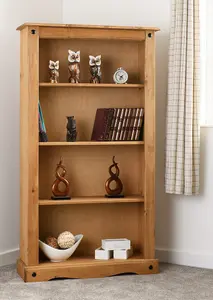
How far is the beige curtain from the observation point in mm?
4039

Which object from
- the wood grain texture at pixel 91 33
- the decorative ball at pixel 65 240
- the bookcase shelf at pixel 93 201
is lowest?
the decorative ball at pixel 65 240

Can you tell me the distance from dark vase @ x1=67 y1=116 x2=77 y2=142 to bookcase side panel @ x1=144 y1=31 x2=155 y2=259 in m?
0.46

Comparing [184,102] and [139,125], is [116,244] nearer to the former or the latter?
[139,125]

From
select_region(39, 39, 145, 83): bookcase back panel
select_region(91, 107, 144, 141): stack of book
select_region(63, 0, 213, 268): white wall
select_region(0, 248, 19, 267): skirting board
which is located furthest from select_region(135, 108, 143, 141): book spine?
select_region(0, 248, 19, 267): skirting board

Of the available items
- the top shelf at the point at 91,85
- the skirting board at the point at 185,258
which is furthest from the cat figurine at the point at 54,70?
the skirting board at the point at 185,258

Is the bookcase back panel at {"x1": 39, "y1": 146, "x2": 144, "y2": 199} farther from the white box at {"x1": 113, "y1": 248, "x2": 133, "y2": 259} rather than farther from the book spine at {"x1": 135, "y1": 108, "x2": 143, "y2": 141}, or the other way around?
the white box at {"x1": 113, "y1": 248, "x2": 133, "y2": 259}

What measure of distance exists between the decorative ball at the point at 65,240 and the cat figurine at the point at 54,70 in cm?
100

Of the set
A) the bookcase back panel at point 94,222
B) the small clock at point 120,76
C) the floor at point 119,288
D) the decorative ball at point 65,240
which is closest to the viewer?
the floor at point 119,288

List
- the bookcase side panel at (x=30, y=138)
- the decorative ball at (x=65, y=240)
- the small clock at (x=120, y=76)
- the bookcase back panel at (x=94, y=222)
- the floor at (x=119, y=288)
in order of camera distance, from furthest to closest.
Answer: the bookcase back panel at (x=94, y=222) < the small clock at (x=120, y=76) < the decorative ball at (x=65, y=240) < the bookcase side panel at (x=30, y=138) < the floor at (x=119, y=288)

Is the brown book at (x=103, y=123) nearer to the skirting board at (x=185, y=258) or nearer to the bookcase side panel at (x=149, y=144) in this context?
the bookcase side panel at (x=149, y=144)

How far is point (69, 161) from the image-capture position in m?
4.11

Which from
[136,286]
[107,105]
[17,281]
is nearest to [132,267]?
[136,286]

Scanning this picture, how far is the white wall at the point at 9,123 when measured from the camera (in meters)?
4.11

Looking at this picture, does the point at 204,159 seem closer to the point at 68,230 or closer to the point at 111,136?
the point at 111,136
